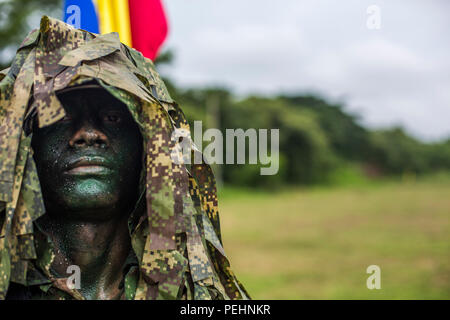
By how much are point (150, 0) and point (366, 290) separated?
7.24 m

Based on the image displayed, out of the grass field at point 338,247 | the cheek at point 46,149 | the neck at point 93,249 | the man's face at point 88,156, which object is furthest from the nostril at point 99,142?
the grass field at point 338,247

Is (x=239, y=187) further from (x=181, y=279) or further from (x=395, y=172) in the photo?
(x=181, y=279)

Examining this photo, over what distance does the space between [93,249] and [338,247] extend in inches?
514

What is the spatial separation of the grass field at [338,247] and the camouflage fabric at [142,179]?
7.50 metres

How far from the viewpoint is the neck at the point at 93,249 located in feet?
7.27

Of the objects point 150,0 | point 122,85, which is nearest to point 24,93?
point 122,85

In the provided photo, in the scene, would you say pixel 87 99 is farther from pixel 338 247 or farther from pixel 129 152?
pixel 338 247

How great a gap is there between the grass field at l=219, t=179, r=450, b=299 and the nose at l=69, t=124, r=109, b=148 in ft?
25.2

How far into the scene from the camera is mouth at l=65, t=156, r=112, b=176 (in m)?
2.10

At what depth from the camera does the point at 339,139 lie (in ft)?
149

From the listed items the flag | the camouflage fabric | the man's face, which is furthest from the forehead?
the flag

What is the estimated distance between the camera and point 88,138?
2113mm

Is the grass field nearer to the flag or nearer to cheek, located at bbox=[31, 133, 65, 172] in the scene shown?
the flag

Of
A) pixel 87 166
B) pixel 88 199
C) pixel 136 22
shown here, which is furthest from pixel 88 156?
pixel 136 22
